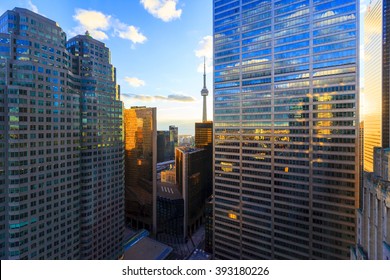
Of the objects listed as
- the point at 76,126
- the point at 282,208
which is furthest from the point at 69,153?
the point at 282,208

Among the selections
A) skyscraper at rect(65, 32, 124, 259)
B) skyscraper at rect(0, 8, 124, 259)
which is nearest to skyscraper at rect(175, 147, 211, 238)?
skyscraper at rect(65, 32, 124, 259)

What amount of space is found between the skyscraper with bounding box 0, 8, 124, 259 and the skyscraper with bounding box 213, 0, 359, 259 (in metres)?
28.9

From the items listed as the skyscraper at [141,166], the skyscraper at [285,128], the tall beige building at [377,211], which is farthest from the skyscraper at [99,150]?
the tall beige building at [377,211]

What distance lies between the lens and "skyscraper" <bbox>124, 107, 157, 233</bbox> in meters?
79.9

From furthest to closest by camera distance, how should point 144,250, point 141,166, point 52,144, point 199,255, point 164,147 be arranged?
point 164,147 → point 141,166 → point 199,255 → point 144,250 → point 52,144

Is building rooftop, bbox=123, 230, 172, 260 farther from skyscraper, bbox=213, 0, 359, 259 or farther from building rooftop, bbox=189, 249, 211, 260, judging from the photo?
skyscraper, bbox=213, 0, 359, 259

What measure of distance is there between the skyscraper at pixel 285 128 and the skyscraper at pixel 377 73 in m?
55.7

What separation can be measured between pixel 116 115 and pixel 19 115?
21.1m

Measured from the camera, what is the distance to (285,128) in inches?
1735

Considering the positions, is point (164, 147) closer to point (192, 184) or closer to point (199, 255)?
point (192, 184)

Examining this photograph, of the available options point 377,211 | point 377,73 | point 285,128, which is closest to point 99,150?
point 285,128

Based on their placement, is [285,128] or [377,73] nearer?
[285,128]

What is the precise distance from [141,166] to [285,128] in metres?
59.3

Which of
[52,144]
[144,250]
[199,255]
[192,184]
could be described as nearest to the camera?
[52,144]
